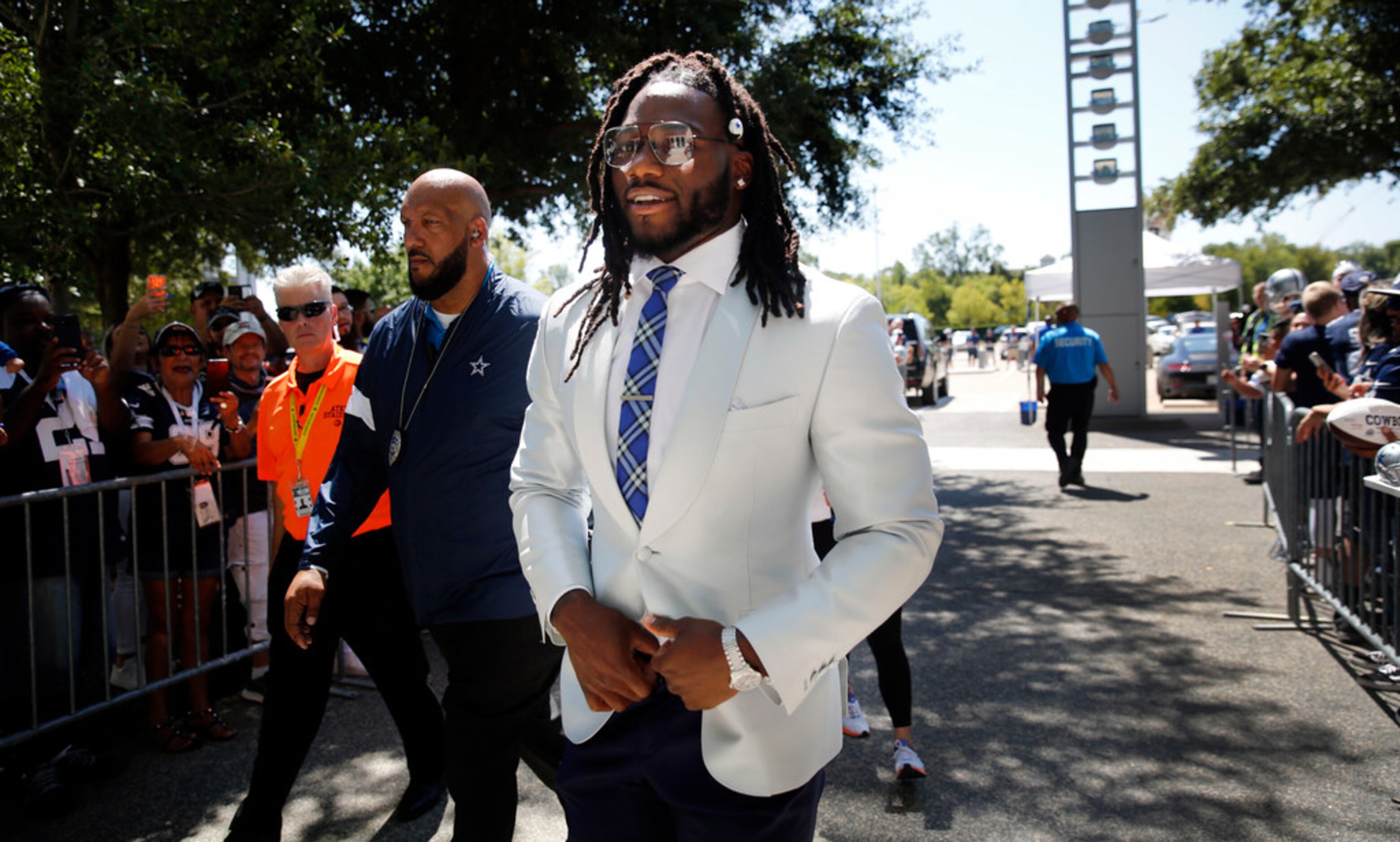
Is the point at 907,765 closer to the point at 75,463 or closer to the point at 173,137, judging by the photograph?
the point at 75,463

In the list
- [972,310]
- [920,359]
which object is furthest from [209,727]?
[972,310]

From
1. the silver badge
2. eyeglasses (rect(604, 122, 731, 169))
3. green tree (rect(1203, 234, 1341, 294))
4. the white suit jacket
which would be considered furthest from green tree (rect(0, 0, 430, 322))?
green tree (rect(1203, 234, 1341, 294))

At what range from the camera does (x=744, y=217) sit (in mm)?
2016

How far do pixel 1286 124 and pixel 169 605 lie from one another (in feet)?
90.8

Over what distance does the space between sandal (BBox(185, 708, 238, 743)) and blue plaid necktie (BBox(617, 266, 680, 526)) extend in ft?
12.6

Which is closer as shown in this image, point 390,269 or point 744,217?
point 744,217

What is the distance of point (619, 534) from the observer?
6.05ft

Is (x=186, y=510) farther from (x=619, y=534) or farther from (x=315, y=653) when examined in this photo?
(x=619, y=534)

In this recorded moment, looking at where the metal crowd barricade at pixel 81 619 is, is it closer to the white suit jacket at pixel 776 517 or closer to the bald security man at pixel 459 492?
the bald security man at pixel 459 492

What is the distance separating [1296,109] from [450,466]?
91.2 ft

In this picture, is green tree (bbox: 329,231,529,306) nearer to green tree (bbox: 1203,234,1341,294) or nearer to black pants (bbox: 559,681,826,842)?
black pants (bbox: 559,681,826,842)

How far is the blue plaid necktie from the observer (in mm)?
1812

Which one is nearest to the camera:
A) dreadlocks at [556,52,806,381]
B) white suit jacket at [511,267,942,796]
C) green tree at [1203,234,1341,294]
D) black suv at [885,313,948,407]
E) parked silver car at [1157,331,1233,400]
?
white suit jacket at [511,267,942,796]

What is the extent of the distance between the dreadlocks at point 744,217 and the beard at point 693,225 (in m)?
0.08
